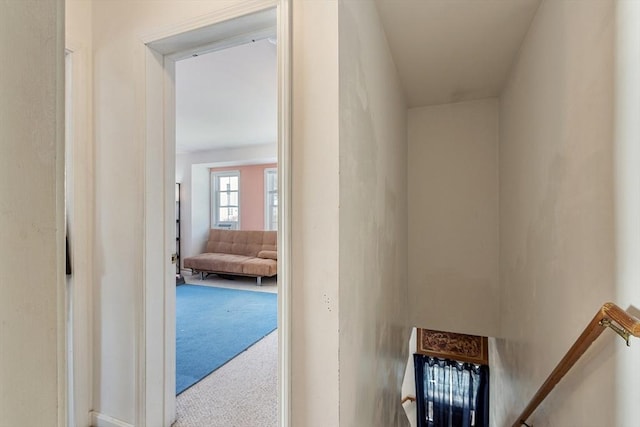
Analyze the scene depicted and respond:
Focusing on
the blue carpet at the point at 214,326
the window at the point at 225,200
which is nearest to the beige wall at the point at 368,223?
the blue carpet at the point at 214,326

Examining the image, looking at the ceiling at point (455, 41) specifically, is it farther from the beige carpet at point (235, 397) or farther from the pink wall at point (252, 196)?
the pink wall at point (252, 196)

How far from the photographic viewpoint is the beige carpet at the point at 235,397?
1.87 metres

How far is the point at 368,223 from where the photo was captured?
158 cm

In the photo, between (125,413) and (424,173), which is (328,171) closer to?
(125,413)

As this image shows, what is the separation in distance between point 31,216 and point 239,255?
6.18 meters

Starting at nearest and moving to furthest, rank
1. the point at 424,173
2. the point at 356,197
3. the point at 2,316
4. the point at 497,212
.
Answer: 1. the point at 2,316
2. the point at 356,197
3. the point at 497,212
4. the point at 424,173

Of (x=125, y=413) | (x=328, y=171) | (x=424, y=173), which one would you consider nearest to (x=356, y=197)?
(x=328, y=171)

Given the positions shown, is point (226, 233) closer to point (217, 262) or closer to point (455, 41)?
point (217, 262)

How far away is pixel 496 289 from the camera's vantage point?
3.16 metres

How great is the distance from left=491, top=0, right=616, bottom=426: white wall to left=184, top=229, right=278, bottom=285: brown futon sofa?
4.19 meters

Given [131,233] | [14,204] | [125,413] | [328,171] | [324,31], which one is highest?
[324,31]

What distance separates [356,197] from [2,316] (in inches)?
45.8

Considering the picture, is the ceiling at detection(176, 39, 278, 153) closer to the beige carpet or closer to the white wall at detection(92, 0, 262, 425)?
the white wall at detection(92, 0, 262, 425)

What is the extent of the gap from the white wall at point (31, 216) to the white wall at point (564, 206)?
1.39 metres
